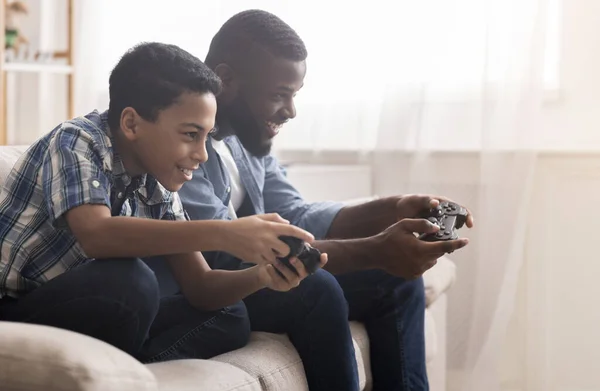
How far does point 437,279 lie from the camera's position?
77.0 inches

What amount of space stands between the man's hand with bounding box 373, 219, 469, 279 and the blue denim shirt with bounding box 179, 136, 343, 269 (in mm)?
262

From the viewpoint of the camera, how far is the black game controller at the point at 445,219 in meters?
1.56

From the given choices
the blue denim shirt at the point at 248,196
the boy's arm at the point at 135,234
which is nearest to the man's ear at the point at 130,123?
the boy's arm at the point at 135,234

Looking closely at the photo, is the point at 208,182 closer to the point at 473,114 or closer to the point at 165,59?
the point at 165,59

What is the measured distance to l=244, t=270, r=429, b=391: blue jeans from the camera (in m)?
1.45

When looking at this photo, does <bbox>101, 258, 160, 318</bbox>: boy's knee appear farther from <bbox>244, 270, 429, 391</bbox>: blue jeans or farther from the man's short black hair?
the man's short black hair

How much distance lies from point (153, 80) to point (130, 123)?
0.23 ft

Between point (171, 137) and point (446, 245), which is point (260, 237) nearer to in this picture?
point (171, 137)

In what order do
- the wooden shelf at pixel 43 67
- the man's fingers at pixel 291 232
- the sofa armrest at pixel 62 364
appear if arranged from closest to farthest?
the sofa armrest at pixel 62 364, the man's fingers at pixel 291 232, the wooden shelf at pixel 43 67

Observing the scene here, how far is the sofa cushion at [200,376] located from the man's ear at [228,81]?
1.94 ft

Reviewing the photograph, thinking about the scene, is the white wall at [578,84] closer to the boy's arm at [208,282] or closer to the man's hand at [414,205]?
the man's hand at [414,205]

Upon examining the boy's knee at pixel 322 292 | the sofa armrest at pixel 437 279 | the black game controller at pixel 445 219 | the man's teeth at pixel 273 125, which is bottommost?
the sofa armrest at pixel 437 279

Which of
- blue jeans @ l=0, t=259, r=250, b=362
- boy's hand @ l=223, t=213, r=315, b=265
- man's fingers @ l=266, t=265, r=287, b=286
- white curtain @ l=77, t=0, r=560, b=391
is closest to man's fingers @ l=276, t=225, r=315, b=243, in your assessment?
boy's hand @ l=223, t=213, r=315, b=265

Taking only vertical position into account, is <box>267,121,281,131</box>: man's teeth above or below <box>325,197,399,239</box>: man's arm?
above
